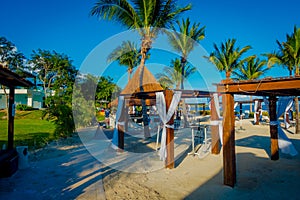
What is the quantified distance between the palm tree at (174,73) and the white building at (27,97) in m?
20.9

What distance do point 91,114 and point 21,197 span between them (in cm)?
1268

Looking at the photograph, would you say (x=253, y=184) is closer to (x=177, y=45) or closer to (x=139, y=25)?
(x=139, y=25)

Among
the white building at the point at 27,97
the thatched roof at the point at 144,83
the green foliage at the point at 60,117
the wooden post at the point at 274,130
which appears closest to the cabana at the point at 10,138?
the green foliage at the point at 60,117

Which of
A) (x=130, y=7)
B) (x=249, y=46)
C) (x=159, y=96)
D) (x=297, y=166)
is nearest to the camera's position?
(x=297, y=166)

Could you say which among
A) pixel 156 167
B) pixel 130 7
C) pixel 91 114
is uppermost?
pixel 130 7

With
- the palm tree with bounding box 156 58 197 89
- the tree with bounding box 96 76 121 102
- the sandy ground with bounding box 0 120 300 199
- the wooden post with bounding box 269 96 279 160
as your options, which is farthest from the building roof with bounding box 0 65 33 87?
the tree with bounding box 96 76 121 102

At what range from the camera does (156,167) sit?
241 inches

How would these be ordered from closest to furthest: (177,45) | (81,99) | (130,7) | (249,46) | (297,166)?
(297,166)
(130,7)
(81,99)
(177,45)
(249,46)

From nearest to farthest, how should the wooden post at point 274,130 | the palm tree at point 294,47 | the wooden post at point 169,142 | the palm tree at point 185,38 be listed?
1. the wooden post at point 169,142
2. the wooden post at point 274,130
3. the palm tree at point 294,47
4. the palm tree at point 185,38

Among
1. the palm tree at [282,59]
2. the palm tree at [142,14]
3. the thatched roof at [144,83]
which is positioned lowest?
the thatched roof at [144,83]

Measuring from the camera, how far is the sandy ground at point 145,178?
164 inches

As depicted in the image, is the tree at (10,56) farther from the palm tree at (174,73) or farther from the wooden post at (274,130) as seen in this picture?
the wooden post at (274,130)

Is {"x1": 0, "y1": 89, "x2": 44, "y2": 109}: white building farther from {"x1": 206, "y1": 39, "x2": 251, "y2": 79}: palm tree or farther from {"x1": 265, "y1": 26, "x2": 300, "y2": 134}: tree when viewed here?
{"x1": 265, "y1": 26, "x2": 300, "y2": 134}: tree

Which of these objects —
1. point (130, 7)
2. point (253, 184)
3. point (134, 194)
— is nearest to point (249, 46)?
point (130, 7)
